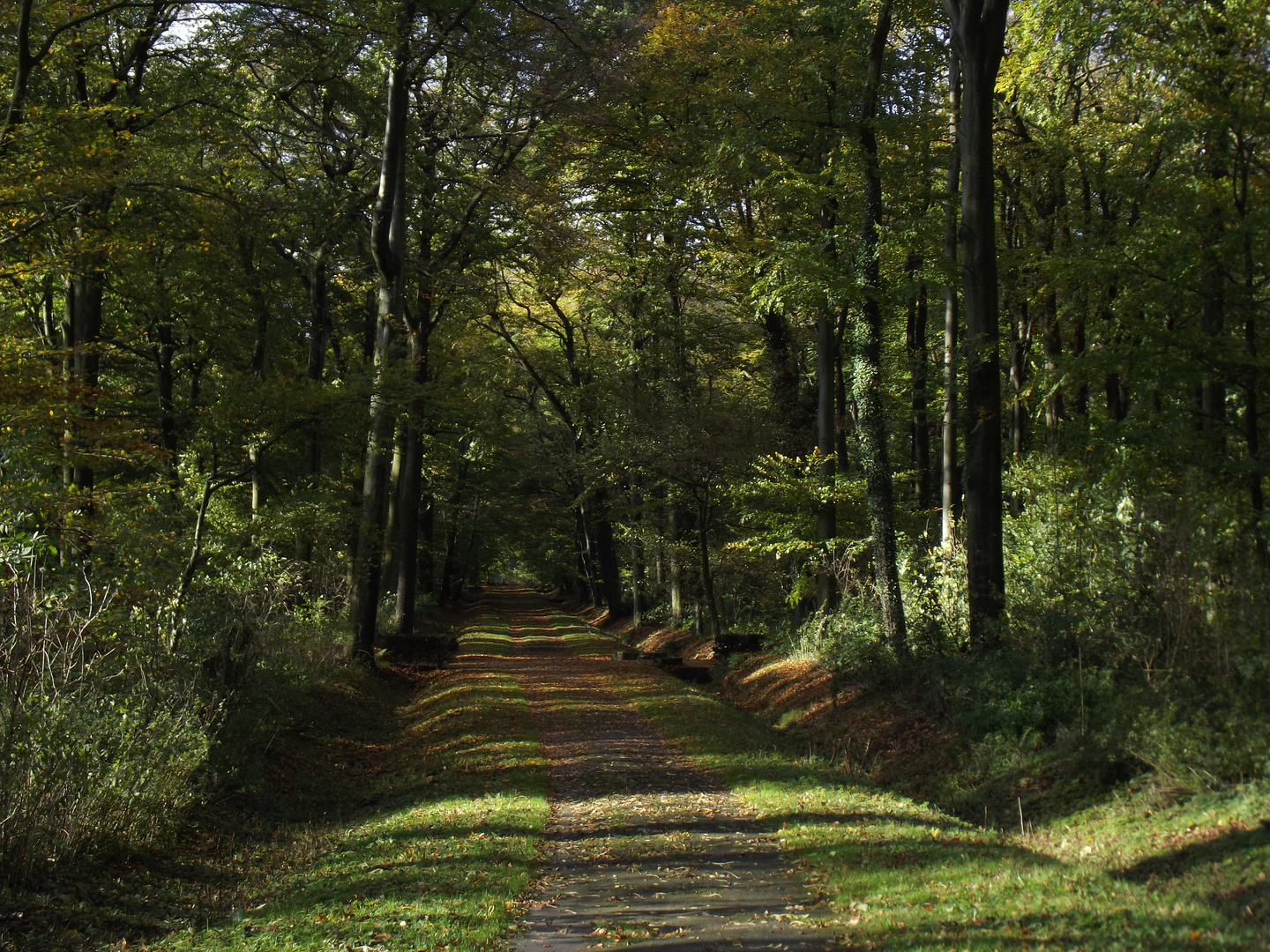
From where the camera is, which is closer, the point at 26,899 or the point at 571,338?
the point at 26,899

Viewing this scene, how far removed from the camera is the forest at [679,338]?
873 cm

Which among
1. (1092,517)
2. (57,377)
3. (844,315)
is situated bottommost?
(1092,517)

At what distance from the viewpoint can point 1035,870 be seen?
623 cm

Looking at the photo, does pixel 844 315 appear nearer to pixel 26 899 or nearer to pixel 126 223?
pixel 126 223

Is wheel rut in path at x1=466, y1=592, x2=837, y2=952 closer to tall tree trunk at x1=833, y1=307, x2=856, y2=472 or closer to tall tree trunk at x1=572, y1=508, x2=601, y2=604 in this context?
tall tree trunk at x1=833, y1=307, x2=856, y2=472

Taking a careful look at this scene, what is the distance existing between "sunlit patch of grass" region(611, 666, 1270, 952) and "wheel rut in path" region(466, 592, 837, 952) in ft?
1.06

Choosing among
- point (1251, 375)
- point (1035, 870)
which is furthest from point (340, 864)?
point (1251, 375)

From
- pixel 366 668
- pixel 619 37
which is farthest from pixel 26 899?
pixel 619 37

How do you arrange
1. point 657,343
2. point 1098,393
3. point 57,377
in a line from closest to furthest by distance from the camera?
point 57,377 → point 1098,393 → point 657,343

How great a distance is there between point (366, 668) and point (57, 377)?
9.18 metres

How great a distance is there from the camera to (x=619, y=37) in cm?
1853

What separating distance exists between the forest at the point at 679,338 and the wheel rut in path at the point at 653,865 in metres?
3.25

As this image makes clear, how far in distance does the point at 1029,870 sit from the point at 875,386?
1002cm

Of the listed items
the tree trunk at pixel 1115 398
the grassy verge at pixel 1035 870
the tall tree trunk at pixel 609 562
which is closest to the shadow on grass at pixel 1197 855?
the grassy verge at pixel 1035 870
